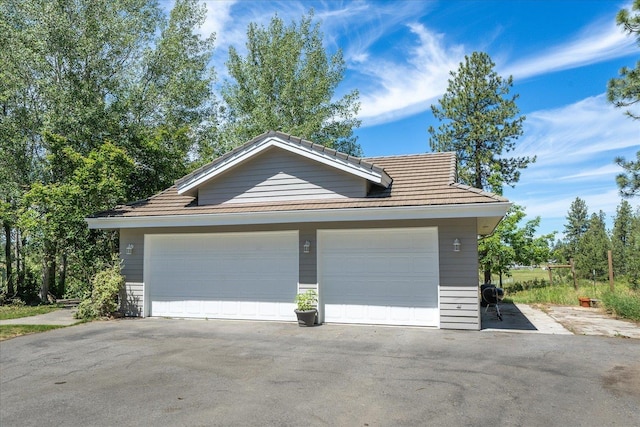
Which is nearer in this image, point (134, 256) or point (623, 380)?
point (623, 380)

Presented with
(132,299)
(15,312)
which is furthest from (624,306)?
(15,312)

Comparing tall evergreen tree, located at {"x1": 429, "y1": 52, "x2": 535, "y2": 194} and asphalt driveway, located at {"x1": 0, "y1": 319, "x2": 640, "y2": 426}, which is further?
tall evergreen tree, located at {"x1": 429, "y1": 52, "x2": 535, "y2": 194}

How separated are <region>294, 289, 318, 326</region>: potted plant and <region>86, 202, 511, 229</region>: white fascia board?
173 centimetres

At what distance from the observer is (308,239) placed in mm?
9938

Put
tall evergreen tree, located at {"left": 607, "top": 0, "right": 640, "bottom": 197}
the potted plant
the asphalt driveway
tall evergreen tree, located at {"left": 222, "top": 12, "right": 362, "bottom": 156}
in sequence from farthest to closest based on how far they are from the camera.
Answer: tall evergreen tree, located at {"left": 222, "top": 12, "right": 362, "bottom": 156}, tall evergreen tree, located at {"left": 607, "top": 0, "right": 640, "bottom": 197}, the potted plant, the asphalt driveway

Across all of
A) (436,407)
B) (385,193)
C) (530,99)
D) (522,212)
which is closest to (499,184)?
(522,212)

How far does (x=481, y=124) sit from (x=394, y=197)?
1531cm

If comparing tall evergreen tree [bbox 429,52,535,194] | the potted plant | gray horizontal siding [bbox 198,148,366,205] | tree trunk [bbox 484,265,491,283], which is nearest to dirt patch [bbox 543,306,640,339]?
the potted plant

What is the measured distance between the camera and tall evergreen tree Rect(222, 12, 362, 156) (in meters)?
24.9

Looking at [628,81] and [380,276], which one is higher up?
[628,81]

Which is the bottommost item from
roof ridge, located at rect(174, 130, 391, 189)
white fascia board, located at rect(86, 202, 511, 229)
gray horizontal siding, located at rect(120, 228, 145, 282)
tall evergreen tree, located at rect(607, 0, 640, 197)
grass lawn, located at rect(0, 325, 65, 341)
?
grass lawn, located at rect(0, 325, 65, 341)

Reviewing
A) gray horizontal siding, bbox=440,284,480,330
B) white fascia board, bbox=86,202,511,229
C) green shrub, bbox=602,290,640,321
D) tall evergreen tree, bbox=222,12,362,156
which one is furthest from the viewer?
tall evergreen tree, bbox=222,12,362,156

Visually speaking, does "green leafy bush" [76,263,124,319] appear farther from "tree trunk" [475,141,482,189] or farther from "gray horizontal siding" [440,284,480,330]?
"tree trunk" [475,141,482,189]

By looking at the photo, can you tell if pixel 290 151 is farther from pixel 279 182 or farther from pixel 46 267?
pixel 46 267
